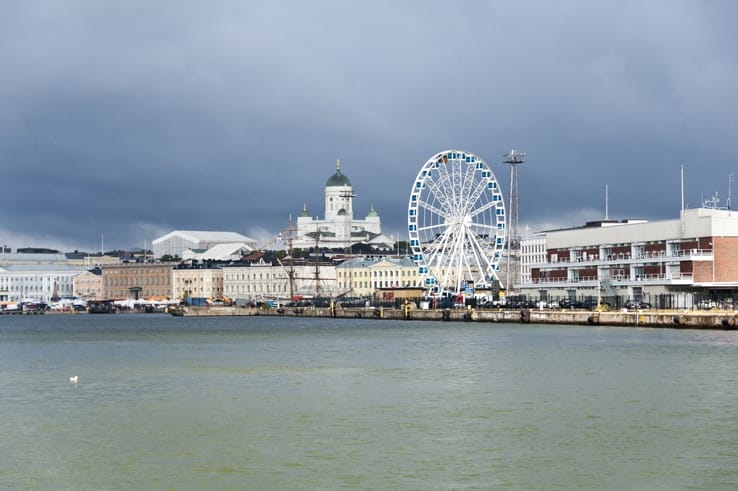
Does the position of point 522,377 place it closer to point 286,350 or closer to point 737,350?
point 737,350

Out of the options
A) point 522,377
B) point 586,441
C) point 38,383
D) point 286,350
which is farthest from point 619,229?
point 586,441

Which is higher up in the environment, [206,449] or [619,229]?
[619,229]

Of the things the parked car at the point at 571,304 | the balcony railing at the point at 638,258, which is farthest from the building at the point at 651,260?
the parked car at the point at 571,304

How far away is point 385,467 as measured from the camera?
3269cm

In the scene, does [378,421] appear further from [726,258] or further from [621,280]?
[621,280]

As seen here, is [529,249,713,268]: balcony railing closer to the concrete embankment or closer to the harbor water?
the concrete embankment

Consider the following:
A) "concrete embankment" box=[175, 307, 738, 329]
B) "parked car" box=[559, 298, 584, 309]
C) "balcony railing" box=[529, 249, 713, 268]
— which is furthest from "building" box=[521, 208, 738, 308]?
"concrete embankment" box=[175, 307, 738, 329]

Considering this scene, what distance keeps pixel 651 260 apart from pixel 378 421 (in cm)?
8173

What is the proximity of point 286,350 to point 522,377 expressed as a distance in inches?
1049

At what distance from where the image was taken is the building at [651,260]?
113 metres

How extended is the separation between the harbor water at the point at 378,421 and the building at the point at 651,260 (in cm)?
4150

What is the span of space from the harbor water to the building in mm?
41496

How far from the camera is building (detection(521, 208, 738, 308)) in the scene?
113 meters

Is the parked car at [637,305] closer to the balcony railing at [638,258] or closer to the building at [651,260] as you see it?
the building at [651,260]
